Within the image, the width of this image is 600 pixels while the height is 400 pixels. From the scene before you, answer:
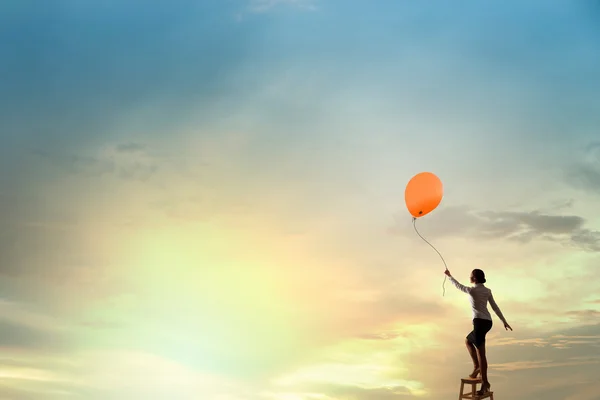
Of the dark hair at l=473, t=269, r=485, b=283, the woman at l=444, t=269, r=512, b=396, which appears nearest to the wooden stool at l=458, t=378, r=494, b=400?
the woman at l=444, t=269, r=512, b=396

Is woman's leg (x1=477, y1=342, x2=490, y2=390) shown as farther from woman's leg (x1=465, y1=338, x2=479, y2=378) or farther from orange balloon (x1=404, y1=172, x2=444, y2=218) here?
orange balloon (x1=404, y1=172, x2=444, y2=218)

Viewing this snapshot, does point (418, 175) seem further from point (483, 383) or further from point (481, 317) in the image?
point (483, 383)

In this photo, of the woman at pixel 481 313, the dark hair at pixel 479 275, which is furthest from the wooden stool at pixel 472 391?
the dark hair at pixel 479 275

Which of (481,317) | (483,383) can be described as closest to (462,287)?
(481,317)

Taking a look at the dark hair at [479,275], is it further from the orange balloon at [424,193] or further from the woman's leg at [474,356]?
the orange balloon at [424,193]

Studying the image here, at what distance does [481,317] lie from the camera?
11.9 metres

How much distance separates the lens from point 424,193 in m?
13.2

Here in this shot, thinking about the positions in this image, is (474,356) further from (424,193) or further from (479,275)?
(424,193)

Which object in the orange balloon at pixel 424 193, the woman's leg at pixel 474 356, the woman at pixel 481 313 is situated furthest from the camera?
the orange balloon at pixel 424 193

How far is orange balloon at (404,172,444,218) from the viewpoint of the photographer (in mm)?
13219

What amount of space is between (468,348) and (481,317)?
0.79 meters

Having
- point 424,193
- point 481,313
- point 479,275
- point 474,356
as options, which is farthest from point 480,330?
point 424,193

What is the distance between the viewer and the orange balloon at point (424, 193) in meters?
13.2

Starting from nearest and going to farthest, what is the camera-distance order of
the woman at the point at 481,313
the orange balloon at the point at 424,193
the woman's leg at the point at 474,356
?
the woman at the point at 481,313
the woman's leg at the point at 474,356
the orange balloon at the point at 424,193
